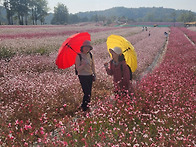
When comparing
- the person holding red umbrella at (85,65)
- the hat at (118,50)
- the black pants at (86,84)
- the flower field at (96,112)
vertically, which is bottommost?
the flower field at (96,112)

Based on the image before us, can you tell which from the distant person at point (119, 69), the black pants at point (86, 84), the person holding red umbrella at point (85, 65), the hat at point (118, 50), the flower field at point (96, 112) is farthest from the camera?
the distant person at point (119, 69)

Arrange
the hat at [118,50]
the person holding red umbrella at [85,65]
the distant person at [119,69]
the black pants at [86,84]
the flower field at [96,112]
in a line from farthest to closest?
1. the distant person at [119,69]
2. the hat at [118,50]
3. the black pants at [86,84]
4. the person holding red umbrella at [85,65]
5. the flower field at [96,112]

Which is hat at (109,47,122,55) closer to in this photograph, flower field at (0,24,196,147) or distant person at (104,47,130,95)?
distant person at (104,47,130,95)

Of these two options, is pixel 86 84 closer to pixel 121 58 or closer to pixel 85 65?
pixel 85 65

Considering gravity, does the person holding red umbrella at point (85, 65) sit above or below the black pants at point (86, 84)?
above

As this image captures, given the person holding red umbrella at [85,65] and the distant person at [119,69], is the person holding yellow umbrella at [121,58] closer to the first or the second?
the distant person at [119,69]

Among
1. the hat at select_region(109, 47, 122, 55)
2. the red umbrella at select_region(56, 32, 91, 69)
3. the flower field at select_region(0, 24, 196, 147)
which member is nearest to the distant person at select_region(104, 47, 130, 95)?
the hat at select_region(109, 47, 122, 55)

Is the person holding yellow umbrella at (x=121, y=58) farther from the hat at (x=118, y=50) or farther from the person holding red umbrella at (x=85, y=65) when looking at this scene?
the person holding red umbrella at (x=85, y=65)

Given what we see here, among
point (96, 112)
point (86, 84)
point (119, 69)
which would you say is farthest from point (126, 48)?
point (96, 112)

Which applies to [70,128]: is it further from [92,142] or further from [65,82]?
[65,82]

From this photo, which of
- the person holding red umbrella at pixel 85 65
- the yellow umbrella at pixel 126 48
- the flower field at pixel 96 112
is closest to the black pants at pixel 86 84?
the person holding red umbrella at pixel 85 65

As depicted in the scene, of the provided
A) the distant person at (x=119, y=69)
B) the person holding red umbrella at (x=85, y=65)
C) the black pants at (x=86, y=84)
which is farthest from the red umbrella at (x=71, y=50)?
the distant person at (x=119, y=69)

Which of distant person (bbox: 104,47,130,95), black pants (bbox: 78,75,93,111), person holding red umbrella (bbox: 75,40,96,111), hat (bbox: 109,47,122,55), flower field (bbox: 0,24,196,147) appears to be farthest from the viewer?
distant person (bbox: 104,47,130,95)

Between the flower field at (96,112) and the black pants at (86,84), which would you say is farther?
the black pants at (86,84)
